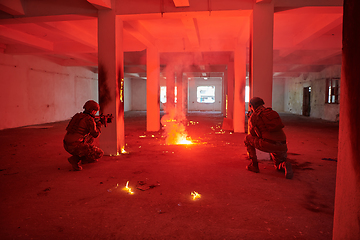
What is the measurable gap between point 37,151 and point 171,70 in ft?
31.8

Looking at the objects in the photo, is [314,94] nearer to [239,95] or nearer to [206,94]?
[239,95]

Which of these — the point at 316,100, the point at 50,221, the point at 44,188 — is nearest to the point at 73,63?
the point at 44,188

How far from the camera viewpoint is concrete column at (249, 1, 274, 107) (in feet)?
16.7

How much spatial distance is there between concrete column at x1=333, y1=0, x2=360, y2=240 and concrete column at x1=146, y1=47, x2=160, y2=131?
8.44m

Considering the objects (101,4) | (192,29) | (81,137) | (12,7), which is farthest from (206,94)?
(81,137)

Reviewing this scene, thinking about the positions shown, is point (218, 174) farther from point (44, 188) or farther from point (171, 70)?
point (171, 70)

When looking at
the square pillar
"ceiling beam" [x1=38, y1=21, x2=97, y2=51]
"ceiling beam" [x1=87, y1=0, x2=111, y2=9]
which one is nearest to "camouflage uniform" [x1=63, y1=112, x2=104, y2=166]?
"ceiling beam" [x1=87, y1=0, x2=111, y2=9]

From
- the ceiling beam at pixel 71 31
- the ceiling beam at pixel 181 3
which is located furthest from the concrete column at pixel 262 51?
the ceiling beam at pixel 71 31

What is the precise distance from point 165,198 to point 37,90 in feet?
38.6

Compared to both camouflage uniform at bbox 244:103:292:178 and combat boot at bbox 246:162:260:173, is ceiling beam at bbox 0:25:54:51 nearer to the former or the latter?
camouflage uniform at bbox 244:103:292:178

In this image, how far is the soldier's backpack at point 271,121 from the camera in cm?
405

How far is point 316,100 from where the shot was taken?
54.9ft

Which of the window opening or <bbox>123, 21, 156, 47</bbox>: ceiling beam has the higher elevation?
<bbox>123, 21, 156, 47</bbox>: ceiling beam

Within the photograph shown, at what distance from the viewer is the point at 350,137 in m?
1.50
